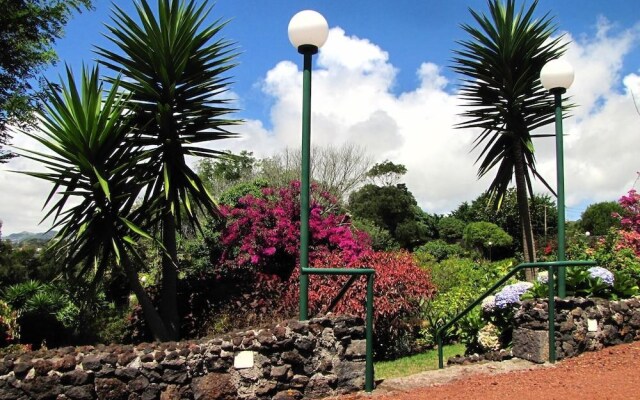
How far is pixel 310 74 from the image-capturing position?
16.8ft

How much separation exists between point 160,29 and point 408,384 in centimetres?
560

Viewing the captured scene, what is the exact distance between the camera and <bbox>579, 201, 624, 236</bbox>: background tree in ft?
86.3

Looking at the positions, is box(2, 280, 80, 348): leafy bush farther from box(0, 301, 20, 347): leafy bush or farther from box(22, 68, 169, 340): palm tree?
box(22, 68, 169, 340): palm tree

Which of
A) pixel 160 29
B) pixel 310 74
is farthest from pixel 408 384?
pixel 160 29

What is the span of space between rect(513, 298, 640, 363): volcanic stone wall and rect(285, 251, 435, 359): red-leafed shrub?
217 centimetres

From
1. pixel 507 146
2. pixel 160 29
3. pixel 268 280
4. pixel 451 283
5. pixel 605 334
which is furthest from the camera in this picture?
pixel 451 283

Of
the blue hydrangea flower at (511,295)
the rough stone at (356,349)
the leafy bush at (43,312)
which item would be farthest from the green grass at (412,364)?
the leafy bush at (43,312)

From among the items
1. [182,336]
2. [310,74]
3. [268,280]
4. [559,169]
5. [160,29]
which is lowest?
[182,336]

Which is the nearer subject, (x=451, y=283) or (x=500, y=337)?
(x=500, y=337)

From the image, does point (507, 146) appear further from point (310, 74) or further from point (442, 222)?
point (442, 222)

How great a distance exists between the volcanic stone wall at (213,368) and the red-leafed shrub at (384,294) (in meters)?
2.90

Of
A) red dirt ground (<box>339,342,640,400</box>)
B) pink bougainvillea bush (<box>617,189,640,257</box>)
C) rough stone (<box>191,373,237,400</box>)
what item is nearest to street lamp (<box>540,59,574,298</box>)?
red dirt ground (<box>339,342,640,400</box>)

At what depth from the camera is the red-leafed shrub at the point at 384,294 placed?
776 cm

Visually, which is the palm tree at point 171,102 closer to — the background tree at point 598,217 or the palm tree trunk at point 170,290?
the palm tree trunk at point 170,290
